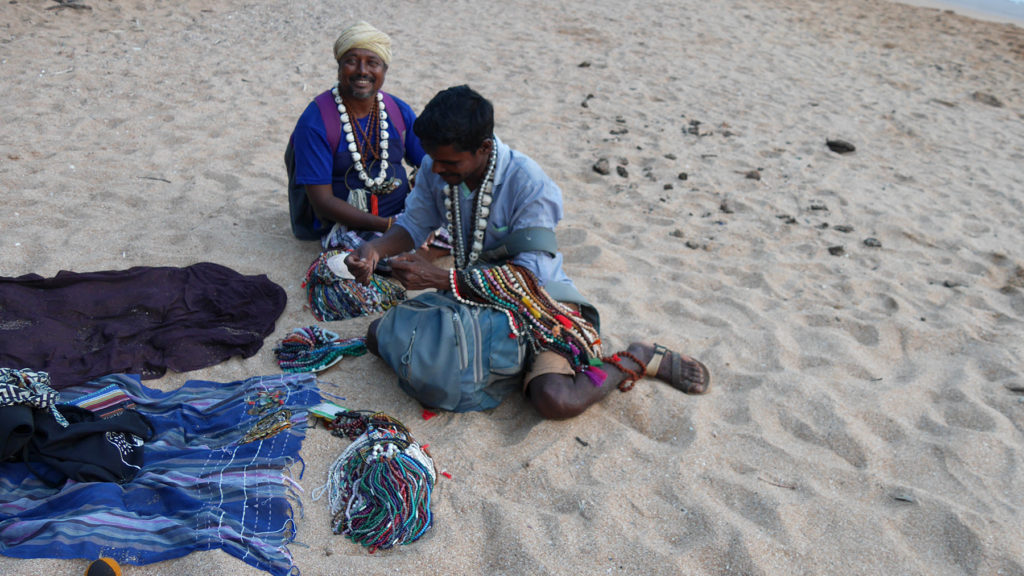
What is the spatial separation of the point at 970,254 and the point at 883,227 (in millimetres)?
493

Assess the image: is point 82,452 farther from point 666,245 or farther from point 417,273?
point 666,245

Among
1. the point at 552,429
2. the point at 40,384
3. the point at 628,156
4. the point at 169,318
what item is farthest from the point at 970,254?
the point at 40,384

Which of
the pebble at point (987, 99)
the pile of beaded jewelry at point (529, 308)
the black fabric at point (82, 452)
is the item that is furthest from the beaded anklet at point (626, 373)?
the pebble at point (987, 99)

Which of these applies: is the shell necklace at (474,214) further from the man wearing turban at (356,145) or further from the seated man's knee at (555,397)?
the man wearing turban at (356,145)

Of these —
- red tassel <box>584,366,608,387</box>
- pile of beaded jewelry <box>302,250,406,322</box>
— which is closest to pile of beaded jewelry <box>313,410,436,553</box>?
red tassel <box>584,366,608,387</box>

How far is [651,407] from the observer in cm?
280

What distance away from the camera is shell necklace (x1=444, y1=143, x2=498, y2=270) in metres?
Result: 2.70

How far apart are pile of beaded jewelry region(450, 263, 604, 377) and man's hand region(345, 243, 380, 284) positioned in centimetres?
42

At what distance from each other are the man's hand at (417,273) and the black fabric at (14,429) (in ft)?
4.03

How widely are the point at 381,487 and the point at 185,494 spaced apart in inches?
23.4

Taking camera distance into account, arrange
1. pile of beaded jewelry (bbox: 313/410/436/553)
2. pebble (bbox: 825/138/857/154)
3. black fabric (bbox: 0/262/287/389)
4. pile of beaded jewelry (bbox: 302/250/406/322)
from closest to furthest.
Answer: pile of beaded jewelry (bbox: 313/410/436/553), black fabric (bbox: 0/262/287/389), pile of beaded jewelry (bbox: 302/250/406/322), pebble (bbox: 825/138/857/154)

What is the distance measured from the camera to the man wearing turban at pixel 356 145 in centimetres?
343

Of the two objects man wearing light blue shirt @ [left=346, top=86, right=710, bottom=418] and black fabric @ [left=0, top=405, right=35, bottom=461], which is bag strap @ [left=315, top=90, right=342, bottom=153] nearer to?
man wearing light blue shirt @ [left=346, top=86, right=710, bottom=418]

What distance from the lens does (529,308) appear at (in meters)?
2.66
